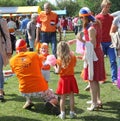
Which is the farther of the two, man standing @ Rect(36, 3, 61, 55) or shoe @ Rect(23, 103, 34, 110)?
man standing @ Rect(36, 3, 61, 55)

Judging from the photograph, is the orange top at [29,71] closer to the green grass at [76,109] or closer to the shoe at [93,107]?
the green grass at [76,109]

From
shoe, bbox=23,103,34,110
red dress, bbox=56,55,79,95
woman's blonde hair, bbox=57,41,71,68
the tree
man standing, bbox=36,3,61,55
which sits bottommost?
shoe, bbox=23,103,34,110

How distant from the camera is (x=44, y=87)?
6371mm

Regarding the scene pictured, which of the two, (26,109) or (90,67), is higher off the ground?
(90,67)

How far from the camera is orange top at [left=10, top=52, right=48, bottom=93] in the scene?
6.27 metres

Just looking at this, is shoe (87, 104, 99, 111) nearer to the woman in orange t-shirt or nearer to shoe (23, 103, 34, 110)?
the woman in orange t-shirt

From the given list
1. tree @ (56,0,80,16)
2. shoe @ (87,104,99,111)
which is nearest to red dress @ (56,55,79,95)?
shoe @ (87,104,99,111)

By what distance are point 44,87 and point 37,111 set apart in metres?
0.51

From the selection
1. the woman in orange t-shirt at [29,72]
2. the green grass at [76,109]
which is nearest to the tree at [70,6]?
the green grass at [76,109]

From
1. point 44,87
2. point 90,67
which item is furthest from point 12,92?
point 90,67

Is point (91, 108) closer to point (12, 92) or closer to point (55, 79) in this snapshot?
point (12, 92)

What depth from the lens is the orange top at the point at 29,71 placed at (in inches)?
247

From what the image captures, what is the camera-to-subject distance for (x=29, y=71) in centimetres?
630

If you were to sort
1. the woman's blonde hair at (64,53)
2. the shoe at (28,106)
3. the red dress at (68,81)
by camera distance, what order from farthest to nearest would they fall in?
the shoe at (28,106)
the red dress at (68,81)
the woman's blonde hair at (64,53)
